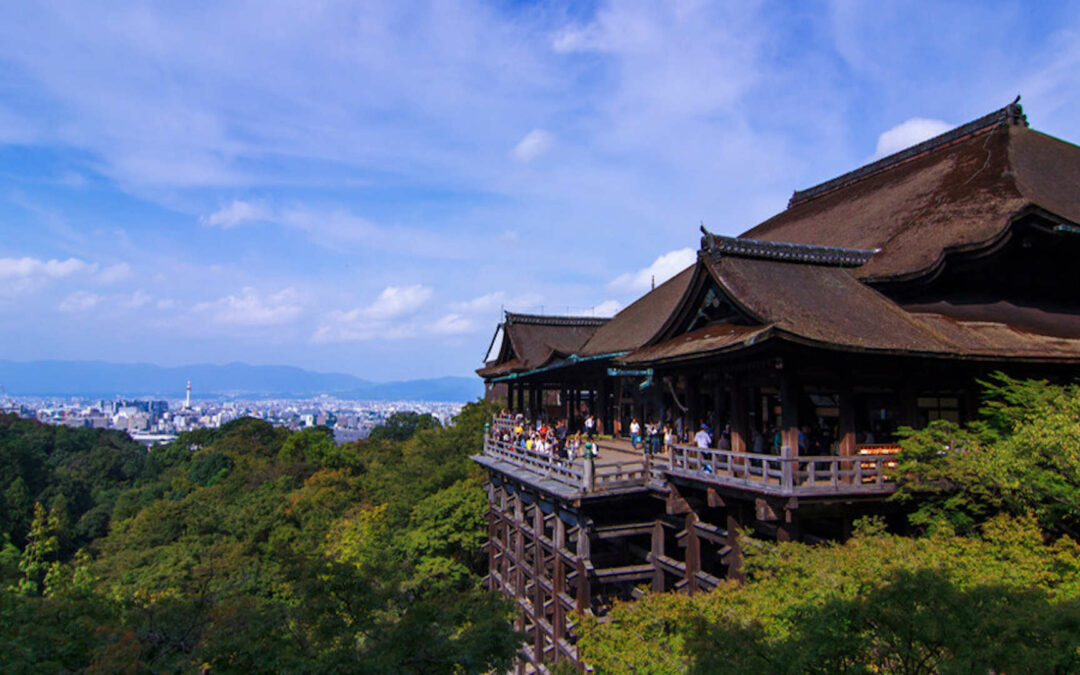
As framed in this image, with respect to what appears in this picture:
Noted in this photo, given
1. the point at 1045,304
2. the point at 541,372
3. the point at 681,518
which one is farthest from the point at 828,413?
the point at 541,372

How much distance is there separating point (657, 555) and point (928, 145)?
1919cm

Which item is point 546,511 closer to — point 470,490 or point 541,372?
point 541,372

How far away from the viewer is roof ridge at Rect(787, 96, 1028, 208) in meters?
22.0

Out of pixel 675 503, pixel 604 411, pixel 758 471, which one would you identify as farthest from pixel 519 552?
pixel 758 471

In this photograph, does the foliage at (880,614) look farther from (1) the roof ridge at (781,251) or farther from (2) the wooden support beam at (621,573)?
(1) the roof ridge at (781,251)

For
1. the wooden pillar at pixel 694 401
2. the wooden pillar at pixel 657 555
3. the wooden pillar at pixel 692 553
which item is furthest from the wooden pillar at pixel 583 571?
the wooden pillar at pixel 694 401

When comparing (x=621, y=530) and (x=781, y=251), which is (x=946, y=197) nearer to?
(x=781, y=251)

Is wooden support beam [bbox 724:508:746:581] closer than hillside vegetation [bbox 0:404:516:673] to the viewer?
No

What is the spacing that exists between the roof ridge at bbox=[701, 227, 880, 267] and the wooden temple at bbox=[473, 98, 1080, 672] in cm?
5

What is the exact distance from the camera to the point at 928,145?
82.8 ft

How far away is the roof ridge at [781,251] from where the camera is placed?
16.6 meters

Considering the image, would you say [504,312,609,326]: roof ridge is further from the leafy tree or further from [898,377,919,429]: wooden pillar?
the leafy tree

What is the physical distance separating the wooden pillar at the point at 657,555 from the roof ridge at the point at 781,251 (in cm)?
772

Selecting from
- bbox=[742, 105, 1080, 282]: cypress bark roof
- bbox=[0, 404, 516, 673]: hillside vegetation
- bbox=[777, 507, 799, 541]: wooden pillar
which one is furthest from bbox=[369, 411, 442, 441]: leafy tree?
bbox=[777, 507, 799, 541]: wooden pillar
